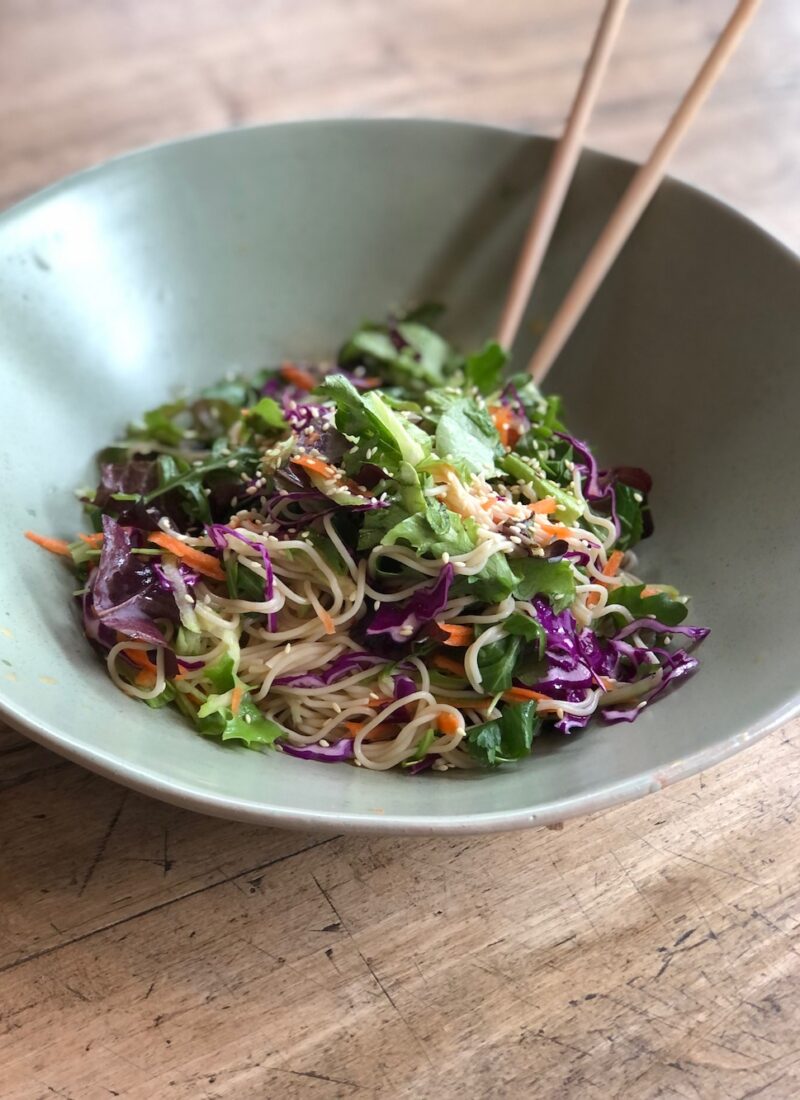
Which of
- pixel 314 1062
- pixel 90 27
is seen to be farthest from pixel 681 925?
pixel 90 27

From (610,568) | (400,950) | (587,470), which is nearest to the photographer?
(400,950)

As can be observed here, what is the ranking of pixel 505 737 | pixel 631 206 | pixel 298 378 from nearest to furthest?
pixel 505 737, pixel 631 206, pixel 298 378

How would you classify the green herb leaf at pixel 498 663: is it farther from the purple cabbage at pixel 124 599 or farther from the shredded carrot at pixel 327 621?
the purple cabbage at pixel 124 599

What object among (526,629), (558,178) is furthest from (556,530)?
(558,178)

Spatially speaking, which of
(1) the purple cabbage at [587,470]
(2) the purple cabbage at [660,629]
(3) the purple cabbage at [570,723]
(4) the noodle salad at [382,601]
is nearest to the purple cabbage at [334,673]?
(4) the noodle salad at [382,601]

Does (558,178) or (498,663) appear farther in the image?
(558,178)

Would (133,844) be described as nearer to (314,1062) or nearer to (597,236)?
(314,1062)

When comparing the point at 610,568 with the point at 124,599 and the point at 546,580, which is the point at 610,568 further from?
the point at 124,599
